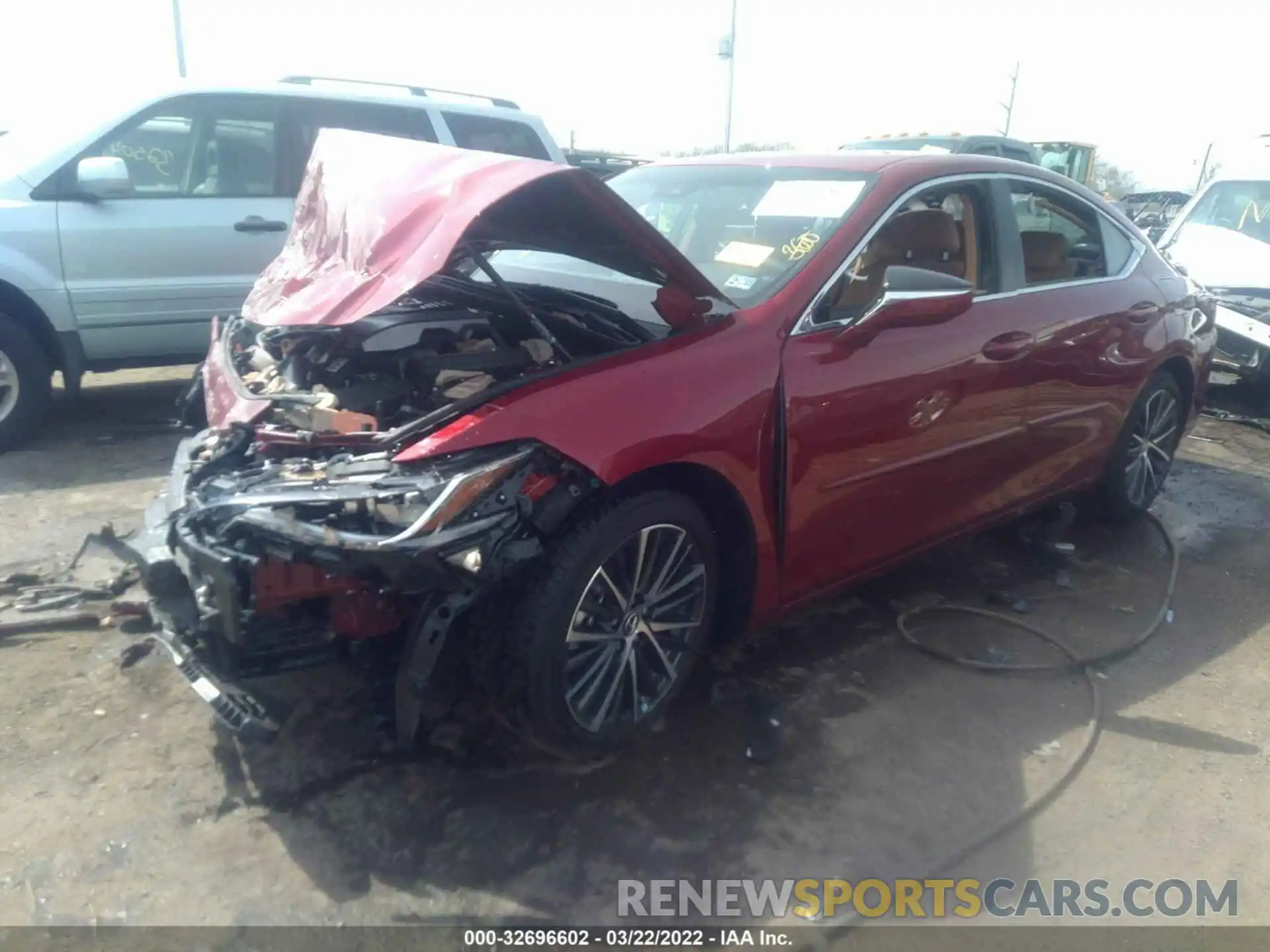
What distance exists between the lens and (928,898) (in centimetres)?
253

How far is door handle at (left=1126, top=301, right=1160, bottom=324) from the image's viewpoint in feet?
14.9

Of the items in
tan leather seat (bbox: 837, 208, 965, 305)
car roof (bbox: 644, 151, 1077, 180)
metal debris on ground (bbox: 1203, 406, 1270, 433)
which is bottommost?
metal debris on ground (bbox: 1203, 406, 1270, 433)

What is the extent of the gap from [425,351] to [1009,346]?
218 centimetres

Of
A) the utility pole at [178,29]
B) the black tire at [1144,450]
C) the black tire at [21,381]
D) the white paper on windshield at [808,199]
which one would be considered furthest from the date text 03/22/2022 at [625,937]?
the utility pole at [178,29]

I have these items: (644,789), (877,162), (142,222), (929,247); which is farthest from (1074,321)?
(142,222)

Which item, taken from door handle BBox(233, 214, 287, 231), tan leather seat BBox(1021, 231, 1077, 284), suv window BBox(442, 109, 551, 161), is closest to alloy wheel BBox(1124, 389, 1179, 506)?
tan leather seat BBox(1021, 231, 1077, 284)

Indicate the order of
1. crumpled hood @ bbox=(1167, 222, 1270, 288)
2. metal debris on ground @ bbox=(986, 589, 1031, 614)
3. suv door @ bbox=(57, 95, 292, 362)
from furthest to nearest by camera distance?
1. crumpled hood @ bbox=(1167, 222, 1270, 288)
2. suv door @ bbox=(57, 95, 292, 362)
3. metal debris on ground @ bbox=(986, 589, 1031, 614)

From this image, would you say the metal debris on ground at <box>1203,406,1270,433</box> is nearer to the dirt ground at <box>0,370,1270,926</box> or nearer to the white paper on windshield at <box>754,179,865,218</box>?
the dirt ground at <box>0,370,1270,926</box>

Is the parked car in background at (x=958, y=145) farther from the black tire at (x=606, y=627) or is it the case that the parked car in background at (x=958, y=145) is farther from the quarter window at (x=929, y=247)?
the black tire at (x=606, y=627)

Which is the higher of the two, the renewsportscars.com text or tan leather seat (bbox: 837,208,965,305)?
tan leather seat (bbox: 837,208,965,305)

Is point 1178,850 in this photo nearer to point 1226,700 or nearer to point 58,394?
point 1226,700

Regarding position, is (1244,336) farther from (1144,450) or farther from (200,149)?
(200,149)

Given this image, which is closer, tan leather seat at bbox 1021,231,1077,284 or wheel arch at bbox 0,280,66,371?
tan leather seat at bbox 1021,231,1077,284

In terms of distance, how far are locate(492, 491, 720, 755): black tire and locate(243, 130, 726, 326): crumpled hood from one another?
0.67 meters
